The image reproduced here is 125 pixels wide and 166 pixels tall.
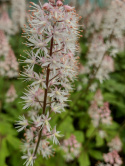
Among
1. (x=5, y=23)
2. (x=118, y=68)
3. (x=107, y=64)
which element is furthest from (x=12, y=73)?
(x=118, y=68)

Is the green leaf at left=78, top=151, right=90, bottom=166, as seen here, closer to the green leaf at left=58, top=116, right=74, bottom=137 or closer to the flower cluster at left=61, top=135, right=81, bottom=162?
the flower cluster at left=61, top=135, right=81, bottom=162

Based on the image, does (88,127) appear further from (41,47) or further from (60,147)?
(41,47)

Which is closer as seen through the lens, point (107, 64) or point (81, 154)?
point (81, 154)

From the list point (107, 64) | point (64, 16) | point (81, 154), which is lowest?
point (81, 154)

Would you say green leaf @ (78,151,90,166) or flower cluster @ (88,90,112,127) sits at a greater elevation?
flower cluster @ (88,90,112,127)

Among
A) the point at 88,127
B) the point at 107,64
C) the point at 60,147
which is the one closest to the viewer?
the point at 60,147

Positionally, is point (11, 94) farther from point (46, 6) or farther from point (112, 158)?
point (46, 6)

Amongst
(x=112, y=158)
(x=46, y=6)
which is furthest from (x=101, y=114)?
(x=46, y=6)

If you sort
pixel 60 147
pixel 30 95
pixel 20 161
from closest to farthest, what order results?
pixel 30 95, pixel 20 161, pixel 60 147

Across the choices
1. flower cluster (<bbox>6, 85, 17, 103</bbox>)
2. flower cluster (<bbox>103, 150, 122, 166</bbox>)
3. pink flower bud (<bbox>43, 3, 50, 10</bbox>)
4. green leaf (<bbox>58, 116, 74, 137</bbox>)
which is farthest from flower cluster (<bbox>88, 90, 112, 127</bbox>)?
pink flower bud (<bbox>43, 3, 50, 10</bbox>)

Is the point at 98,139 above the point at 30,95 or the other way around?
the other way around

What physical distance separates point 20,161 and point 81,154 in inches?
54.7

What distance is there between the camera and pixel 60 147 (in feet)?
10.1

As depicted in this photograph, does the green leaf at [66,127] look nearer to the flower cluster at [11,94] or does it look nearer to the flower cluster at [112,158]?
the flower cluster at [112,158]
